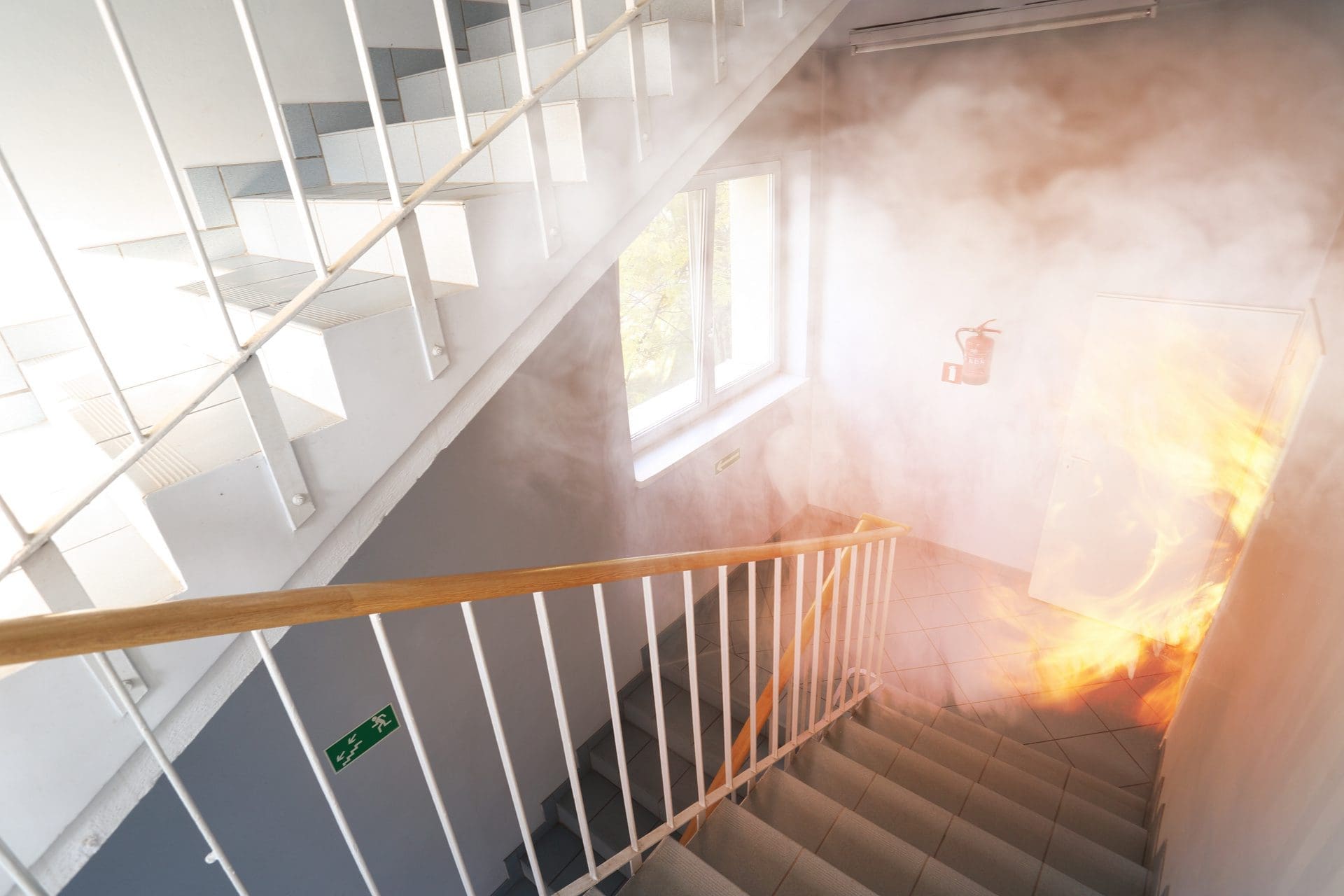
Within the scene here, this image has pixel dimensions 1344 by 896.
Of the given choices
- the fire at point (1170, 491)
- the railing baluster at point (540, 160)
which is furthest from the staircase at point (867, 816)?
the railing baluster at point (540, 160)

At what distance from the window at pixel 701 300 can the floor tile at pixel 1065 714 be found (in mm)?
2403

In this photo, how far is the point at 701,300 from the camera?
375cm

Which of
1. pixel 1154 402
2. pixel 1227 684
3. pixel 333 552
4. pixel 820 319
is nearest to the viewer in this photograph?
pixel 333 552

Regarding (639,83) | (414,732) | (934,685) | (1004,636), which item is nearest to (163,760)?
(414,732)

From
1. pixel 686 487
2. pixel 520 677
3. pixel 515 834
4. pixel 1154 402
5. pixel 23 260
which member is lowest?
pixel 515 834

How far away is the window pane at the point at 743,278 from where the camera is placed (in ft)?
12.9

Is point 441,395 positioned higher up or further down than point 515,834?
higher up

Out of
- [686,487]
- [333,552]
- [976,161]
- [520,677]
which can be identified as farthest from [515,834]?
[976,161]

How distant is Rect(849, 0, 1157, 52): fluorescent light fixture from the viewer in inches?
108

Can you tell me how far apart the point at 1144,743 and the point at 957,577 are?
53.5 inches

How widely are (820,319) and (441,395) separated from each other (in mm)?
3484

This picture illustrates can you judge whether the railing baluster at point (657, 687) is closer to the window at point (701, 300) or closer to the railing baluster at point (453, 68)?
the railing baluster at point (453, 68)

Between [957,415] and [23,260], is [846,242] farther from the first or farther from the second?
[23,260]

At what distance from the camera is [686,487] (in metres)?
3.63
